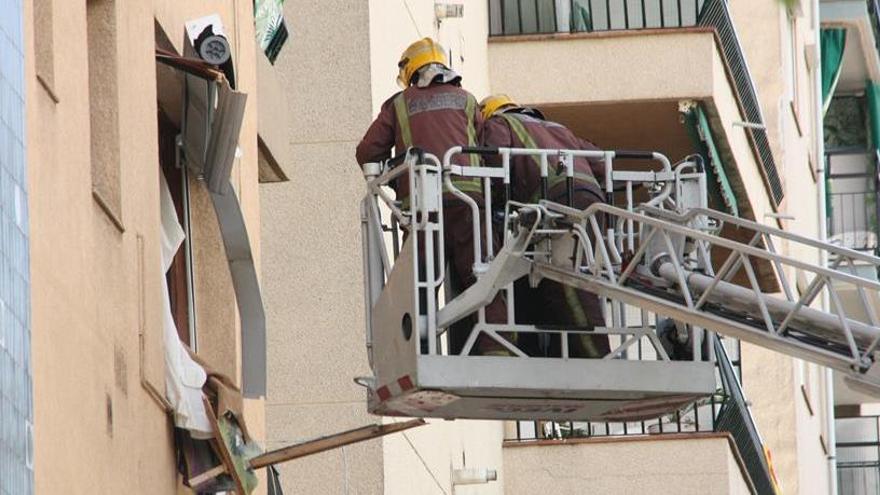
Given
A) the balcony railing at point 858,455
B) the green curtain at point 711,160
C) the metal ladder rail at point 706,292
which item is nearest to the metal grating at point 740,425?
the green curtain at point 711,160

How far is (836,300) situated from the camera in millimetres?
14773

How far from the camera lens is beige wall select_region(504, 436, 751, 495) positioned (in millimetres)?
27281

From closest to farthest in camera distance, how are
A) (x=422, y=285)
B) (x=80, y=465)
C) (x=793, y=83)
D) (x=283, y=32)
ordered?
(x=80, y=465) < (x=422, y=285) < (x=283, y=32) < (x=793, y=83)

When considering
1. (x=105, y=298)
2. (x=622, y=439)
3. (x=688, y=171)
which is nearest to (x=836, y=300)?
(x=688, y=171)

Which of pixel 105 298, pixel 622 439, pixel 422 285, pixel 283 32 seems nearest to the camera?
pixel 105 298

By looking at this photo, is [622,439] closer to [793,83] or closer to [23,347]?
[793,83]

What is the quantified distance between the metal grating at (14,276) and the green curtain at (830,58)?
32.8m

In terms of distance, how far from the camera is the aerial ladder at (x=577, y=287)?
Result: 15.3 m

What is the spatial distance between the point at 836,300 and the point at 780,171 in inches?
822

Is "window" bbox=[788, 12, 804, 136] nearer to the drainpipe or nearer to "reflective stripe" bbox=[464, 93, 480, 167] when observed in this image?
the drainpipe

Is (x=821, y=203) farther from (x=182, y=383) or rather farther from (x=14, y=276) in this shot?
(x=14, y=276)

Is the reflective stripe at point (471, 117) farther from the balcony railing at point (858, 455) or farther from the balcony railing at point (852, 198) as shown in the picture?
the balcony railing at point (858, 455)

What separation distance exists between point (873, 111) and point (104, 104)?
32288mm

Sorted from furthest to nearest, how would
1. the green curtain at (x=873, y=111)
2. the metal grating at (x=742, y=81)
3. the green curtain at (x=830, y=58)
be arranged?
the green curtain at (x=873, y=111)
the green curtain at (x=830, y=58)
the metal grating at (x=742, y=81)
